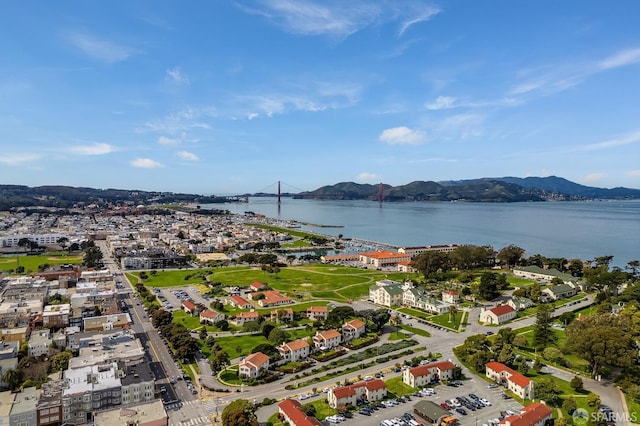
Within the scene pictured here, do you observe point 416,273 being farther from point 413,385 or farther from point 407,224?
point 407,224

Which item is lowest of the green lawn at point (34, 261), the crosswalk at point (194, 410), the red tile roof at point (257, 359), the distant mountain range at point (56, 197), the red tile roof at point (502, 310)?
the crosswalk at point (194, 410)

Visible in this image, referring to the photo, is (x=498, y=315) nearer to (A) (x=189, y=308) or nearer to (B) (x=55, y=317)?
(A) (x=189, y=308)

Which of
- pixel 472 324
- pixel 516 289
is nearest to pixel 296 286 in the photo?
pixel 472 324

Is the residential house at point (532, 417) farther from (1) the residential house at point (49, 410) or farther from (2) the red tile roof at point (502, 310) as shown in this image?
(1) the residential house at point (49, 410)

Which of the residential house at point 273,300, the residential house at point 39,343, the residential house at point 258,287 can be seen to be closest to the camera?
the residential house at point 39,343

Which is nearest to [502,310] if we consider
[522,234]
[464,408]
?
A: [464,408]

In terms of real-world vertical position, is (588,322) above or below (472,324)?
above

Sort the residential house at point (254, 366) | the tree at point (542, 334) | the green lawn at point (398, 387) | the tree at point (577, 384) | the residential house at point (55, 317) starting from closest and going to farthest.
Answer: the tree at point (577, 384) < the green lawn at point (398, 387) < the residential house at point (254, 366) < the tree at point (542, 334) < the residential house at point (55, 317)

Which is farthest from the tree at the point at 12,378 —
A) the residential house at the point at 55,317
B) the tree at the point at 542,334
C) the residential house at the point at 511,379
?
the tree at the point at 542,334
